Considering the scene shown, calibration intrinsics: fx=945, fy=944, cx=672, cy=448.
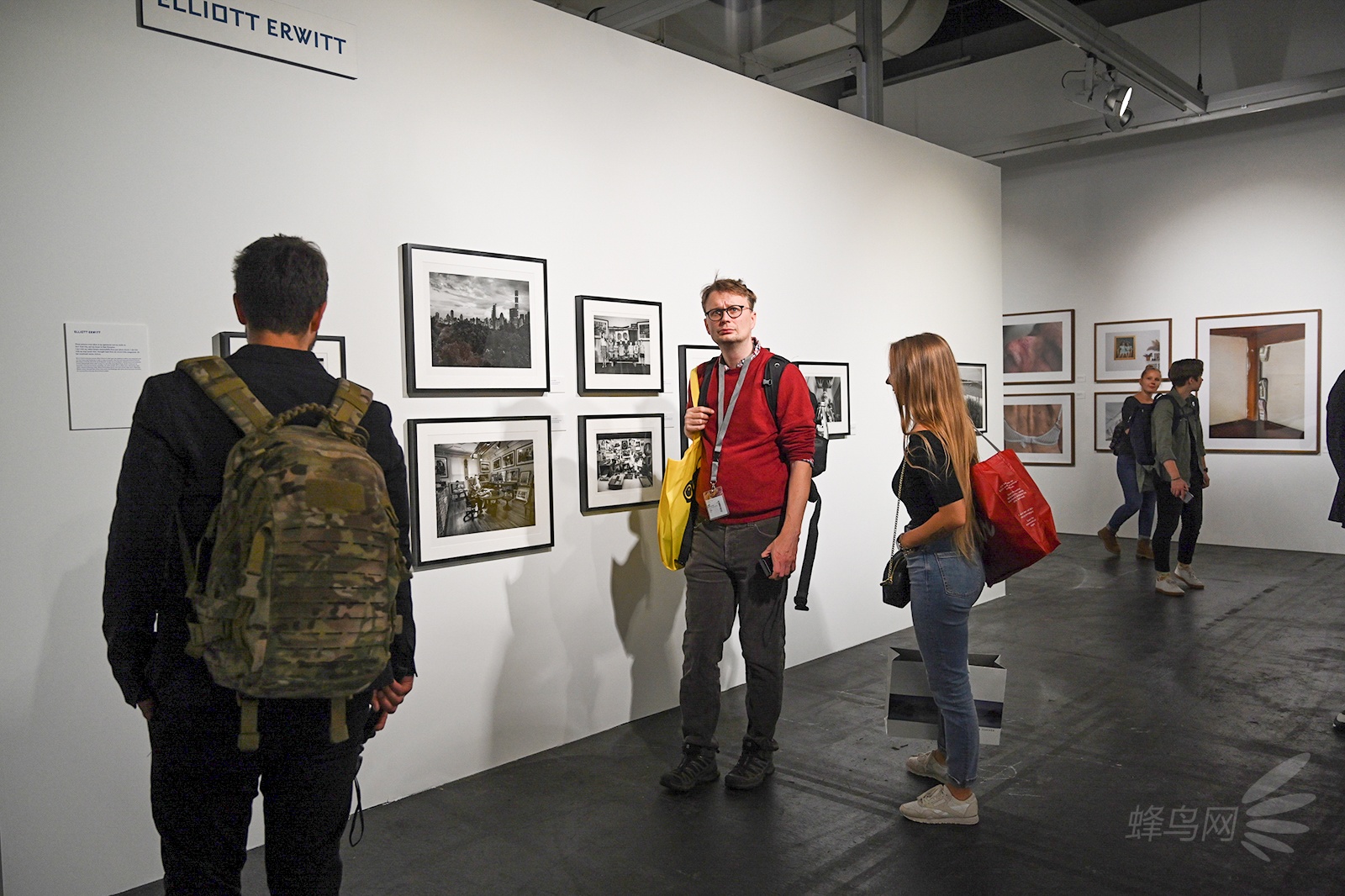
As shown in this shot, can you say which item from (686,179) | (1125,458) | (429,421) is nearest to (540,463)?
(429,421)

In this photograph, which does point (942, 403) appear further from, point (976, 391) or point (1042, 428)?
point (1042, 428)

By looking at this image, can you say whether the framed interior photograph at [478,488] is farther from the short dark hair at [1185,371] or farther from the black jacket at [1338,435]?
the short dark hair at [1185,371]

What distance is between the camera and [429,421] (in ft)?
11.8

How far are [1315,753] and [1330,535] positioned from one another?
5.97 metres

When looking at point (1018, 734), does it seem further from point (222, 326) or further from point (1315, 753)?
point (222, 326)

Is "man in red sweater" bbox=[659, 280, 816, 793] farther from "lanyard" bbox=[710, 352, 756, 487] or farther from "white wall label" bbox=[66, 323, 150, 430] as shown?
"white wall label" bbox=[66, 323, 150, 430]

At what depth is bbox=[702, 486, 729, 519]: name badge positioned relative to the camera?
11.7 ft

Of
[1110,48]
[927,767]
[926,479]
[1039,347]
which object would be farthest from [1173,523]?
[926,479]

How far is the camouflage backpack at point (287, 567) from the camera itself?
1.60 metres

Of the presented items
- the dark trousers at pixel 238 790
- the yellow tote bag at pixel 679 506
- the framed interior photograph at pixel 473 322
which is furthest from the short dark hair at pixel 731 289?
the dark trousers at pixel 238 790

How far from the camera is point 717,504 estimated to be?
3.57 meters

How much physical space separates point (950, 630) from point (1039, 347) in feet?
27.2

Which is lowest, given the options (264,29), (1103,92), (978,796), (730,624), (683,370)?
(978,796)

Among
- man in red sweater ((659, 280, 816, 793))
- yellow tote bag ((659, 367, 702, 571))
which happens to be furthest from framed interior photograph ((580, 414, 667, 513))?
man in red sweater ((659, 280, 816, 793))
